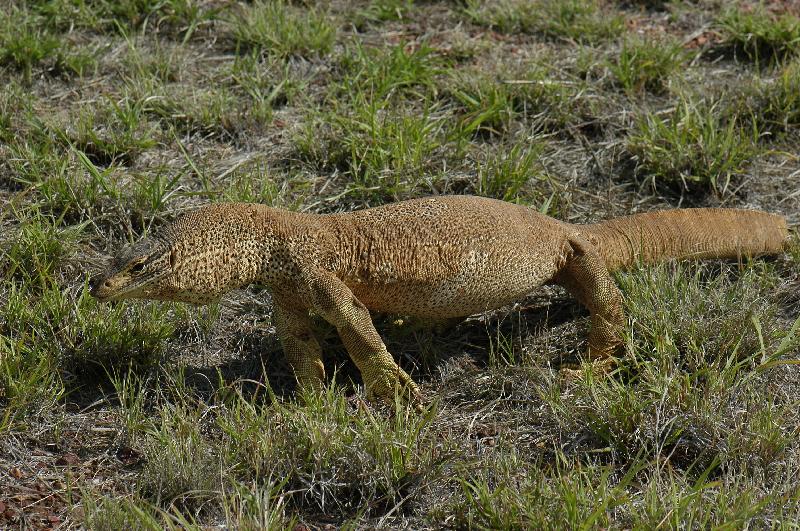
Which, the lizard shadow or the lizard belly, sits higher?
the lizard belly

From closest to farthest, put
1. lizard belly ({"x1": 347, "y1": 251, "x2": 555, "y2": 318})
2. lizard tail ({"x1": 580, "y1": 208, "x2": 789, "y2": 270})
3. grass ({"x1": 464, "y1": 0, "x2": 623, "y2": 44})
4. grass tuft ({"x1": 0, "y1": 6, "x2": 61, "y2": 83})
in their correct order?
lizard belly ({"x1": 347, "y1": 251, "x2": 555, "y2": 318}), lizard tail ({"x1": 580, "y1": 208, "x2": 789, "y2": 270}), grass tuft ({"x1": 0, "y1": 6, "x2": 61, "y2": 83}), grass ({"x1": 464, "y1": 0, "x2": 623, "y2": 44})

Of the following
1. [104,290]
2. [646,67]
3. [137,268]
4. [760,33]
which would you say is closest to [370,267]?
[137,268]

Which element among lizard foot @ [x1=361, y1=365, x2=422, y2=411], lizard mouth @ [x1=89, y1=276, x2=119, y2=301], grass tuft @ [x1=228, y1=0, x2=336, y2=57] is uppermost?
grass tuft @ [x1=228, y1=0, x2=336, y2=57]

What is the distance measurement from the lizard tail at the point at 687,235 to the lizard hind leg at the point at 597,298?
0.23 metres

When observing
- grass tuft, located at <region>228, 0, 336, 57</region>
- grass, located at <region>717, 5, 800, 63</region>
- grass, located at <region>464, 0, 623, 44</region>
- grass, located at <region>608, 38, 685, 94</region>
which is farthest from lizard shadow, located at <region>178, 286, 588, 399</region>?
grass, located at <region>717, 5, 800, 63</region>

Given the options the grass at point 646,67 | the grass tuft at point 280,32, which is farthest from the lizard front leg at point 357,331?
the grass at point 646,67

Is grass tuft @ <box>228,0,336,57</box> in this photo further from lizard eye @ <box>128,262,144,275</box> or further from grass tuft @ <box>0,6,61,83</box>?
lizard eye @ <box>128,262,144,275</box>

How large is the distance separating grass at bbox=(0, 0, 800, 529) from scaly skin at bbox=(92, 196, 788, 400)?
0.23 metres

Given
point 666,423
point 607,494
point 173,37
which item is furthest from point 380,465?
point 173,37

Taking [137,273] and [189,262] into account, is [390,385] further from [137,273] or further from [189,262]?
[137,273]

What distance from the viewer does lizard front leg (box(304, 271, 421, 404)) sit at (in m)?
4.58

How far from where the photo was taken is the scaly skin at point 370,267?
454 cm

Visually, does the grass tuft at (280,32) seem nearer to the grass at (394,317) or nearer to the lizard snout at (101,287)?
the grass at (394,317)

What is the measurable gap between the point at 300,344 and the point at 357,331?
393mm
